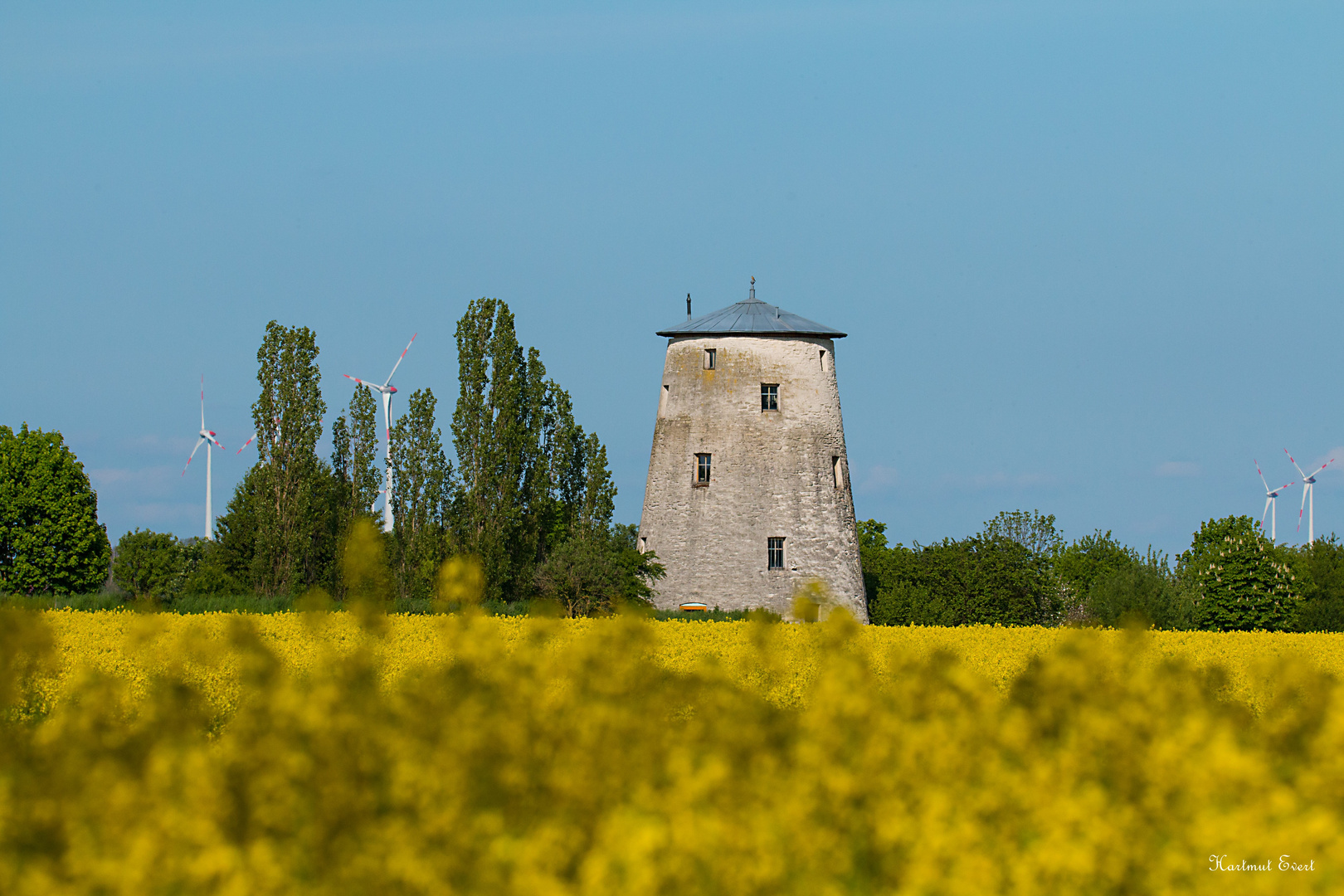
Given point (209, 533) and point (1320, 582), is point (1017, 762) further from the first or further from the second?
point (209, 533)

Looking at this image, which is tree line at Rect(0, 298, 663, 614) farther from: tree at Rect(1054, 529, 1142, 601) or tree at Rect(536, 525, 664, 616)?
tree at Rect(1054, 529, 1142, 601)

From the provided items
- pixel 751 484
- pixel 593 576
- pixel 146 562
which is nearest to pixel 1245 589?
pixel 751 484

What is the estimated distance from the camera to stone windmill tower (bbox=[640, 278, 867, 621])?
169ft

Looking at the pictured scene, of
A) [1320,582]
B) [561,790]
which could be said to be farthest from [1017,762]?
[1320,582]

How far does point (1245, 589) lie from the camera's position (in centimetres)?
5981

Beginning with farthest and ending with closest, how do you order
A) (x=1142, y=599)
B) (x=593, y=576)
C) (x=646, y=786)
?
(x=1142, y=599)
(x=593, y=576)
(x=646, y=786)

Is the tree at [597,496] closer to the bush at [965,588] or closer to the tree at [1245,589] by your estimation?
the bush at [965,588]

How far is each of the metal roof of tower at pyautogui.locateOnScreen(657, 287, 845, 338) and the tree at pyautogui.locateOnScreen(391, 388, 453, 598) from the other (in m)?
9.58

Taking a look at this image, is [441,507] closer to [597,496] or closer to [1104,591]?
[597,496]

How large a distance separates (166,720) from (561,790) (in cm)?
288

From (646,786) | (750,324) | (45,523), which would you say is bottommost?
(646,786)

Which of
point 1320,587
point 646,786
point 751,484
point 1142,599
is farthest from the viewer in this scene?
point 1320,587

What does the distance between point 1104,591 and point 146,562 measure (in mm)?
37956

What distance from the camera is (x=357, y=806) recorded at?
9.42 metres
